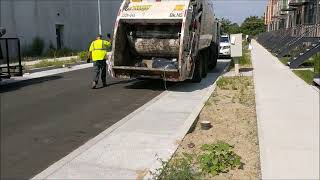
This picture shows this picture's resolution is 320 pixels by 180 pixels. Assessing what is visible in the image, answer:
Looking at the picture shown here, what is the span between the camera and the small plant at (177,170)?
5.03m

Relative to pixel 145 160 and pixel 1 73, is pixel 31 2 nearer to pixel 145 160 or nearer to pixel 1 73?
pixel 1 73

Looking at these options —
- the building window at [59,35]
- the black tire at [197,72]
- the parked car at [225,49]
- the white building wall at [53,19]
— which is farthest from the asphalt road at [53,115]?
the building window at [59,35]

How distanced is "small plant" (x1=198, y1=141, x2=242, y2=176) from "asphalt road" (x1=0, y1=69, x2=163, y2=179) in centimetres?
216

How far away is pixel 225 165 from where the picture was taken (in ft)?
18.1

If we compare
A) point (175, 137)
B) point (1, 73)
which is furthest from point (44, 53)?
point (175, 137)

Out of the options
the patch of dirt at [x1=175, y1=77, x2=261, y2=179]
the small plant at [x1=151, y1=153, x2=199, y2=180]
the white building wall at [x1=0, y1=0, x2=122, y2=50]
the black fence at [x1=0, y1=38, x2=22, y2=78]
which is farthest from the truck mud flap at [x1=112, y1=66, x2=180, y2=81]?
the white building wall at [x1=0, y1=0, x2=122, y2=50]

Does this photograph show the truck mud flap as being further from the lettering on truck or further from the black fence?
the black fence

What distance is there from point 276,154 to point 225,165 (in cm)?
87

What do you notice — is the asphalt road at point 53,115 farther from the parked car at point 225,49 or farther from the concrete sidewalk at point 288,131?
the parked car at point 225,49

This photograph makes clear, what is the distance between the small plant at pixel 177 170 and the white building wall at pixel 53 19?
2420cm

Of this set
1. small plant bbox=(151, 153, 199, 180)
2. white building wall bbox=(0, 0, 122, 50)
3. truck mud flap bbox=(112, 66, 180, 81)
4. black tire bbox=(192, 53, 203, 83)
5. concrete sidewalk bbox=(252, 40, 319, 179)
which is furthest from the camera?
white building wall bbox=(0, 0, 122, 50)

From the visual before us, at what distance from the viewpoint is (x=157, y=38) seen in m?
13.0

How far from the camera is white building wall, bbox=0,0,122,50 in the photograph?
28.3 m

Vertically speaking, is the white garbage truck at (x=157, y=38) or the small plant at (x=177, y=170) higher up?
the white garbage truck at (x=157, y=38)
